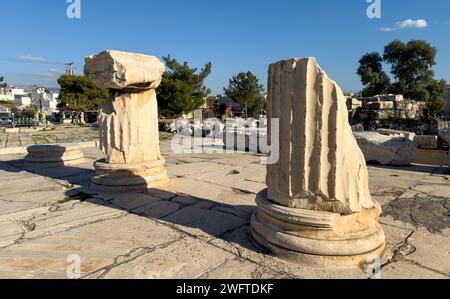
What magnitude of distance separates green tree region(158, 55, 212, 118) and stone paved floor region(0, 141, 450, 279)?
15.5 m

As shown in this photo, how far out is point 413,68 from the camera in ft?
91.6

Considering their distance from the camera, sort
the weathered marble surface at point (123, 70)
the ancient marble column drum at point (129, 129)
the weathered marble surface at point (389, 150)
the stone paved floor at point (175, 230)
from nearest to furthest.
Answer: the stone paved floor at point (175, 230)
the weathered marble surface at point (123, 70)
the ancient marble column drum at point (129, 129)
the weathered marble surface at point (389, 150)

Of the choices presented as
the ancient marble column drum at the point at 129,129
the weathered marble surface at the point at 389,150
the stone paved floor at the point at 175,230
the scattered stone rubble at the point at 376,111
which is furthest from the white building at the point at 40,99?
the weathered marble surface at the point at 389,150

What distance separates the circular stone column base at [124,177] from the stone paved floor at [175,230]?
190 millimetres

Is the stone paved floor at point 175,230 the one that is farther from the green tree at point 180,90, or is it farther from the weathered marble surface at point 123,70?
the green tree at point 180,90

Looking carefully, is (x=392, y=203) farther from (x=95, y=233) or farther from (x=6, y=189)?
(x=6, y=189)

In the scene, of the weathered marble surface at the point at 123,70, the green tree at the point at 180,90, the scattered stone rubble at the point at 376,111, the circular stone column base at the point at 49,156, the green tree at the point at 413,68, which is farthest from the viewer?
the green tree at the point at 413,68

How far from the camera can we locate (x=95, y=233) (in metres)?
2.81

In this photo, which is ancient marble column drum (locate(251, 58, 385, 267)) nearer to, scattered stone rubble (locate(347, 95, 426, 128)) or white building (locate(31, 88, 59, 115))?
scattered stone rubble (locate(347, 95, 426, 128))

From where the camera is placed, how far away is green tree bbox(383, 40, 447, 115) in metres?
26.6

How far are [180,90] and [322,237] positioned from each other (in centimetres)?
1886

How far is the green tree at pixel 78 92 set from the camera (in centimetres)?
2977

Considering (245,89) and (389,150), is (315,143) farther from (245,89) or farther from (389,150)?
(245,89)

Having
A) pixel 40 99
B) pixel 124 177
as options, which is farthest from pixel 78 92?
pixel 124 177
